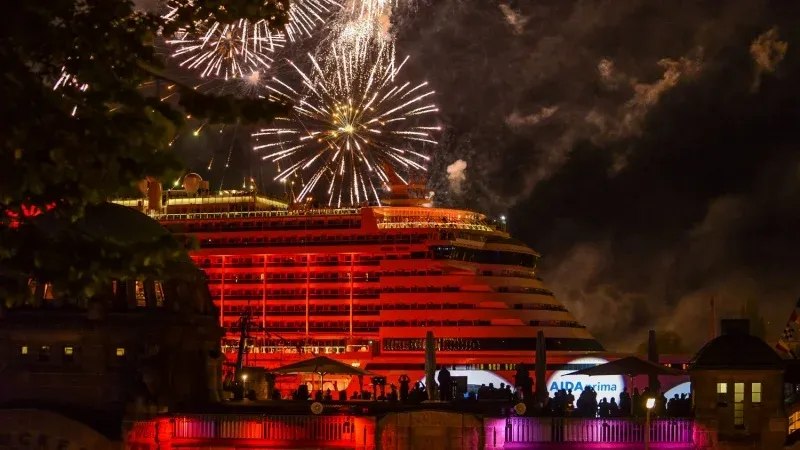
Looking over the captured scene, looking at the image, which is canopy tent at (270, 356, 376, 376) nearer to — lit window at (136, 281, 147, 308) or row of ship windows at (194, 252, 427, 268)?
lit window at (136, 281, 147, 308)

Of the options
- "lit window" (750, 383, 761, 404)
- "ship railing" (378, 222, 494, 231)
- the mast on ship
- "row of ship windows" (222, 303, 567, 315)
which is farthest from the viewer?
the mast on ship

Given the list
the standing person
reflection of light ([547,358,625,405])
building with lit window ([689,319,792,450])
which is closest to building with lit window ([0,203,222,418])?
the standing person

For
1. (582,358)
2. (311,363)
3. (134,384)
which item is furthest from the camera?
(582,358)

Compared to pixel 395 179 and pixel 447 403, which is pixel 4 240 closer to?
pixel 447 403

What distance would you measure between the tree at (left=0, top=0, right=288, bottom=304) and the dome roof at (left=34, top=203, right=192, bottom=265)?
4.7 inches

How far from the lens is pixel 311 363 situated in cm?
4269

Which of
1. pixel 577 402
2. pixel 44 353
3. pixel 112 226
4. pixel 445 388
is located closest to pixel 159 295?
pixel 44 353

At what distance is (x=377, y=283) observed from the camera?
296 feet

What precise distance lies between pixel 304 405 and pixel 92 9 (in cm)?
2186

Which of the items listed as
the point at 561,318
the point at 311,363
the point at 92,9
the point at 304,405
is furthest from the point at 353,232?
the point at 92,9

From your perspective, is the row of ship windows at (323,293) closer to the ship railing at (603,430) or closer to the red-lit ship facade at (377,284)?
the red-lit ship facade at (377,284)

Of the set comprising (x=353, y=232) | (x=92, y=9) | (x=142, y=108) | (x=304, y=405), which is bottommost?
(x=304, y=405)

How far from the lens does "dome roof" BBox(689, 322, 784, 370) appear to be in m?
32.5

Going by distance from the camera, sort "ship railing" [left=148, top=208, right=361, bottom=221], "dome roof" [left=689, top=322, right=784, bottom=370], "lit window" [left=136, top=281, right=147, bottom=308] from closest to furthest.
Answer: "dome roof" [left=689, top=322, right=784, bottom=370] → "lit window" [left=136, top=281, right=147, bottom=308] → "ship railing" [left=148, top=208, right=361, bottom=221]
